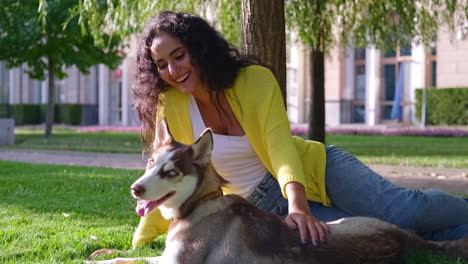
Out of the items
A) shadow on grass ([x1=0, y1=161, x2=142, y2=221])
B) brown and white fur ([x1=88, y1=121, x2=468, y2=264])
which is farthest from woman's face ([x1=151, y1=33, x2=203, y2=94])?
shadow on grass ([x1=0, y1=161, x2=142, y2=221])

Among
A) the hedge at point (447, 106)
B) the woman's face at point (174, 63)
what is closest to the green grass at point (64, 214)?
the woman's face at point (174, 63)

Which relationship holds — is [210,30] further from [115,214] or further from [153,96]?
[115,214]

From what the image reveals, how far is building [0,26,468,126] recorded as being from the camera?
25.6 meters

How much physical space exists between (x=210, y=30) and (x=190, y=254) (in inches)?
60.5

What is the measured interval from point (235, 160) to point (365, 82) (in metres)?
25.5

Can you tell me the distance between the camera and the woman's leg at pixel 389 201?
12.8ft

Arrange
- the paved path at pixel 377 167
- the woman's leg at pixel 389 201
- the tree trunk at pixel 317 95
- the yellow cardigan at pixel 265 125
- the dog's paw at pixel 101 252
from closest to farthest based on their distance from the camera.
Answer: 1. the yellow cardigan at pixel 265 125
2. the woman's leg at pixel 389 201
3. the dog's paw at pixel 101 252
4. the paved path at pixel 377 167
5. the tree trunk at pixel 317 95

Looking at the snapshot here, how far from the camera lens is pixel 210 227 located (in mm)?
3281

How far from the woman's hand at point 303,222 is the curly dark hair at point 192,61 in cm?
94

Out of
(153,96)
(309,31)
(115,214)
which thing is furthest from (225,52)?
(309,31)

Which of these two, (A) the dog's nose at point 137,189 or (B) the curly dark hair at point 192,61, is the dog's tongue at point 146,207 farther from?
(B) the curly dark hair at point 192,61

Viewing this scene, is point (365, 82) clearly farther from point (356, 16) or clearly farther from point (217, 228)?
point (217, 228)

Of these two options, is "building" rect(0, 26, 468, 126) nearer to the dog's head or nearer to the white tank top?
the white tank top

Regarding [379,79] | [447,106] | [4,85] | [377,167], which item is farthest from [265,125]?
[4,85]
